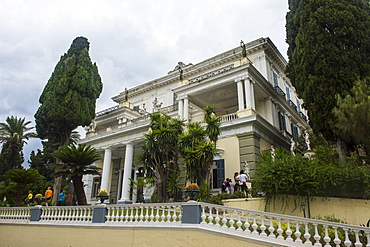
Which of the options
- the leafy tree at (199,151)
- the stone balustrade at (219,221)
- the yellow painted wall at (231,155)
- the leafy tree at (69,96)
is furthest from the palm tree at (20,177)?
the yellow painted wall at (231,155)

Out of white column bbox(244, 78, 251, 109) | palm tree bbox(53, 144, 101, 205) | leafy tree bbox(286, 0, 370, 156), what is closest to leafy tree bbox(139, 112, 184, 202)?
palm tree bbox(53, 144, 101, 205)

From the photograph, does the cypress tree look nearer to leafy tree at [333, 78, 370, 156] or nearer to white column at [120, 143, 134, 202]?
white column at [120, 143, 134, 202]

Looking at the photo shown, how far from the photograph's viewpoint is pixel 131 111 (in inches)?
1097

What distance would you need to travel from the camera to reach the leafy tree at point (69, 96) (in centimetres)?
2267

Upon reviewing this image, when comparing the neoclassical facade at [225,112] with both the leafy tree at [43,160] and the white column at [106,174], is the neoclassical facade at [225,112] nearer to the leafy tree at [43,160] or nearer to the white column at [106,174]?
the white column at [106,174]

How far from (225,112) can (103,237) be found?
14.8 metres

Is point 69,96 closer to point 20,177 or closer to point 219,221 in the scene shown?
point 20,177

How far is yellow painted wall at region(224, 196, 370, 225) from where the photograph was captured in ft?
31.8

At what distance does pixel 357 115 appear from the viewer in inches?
443

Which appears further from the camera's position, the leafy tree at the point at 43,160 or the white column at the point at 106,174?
the leafy tree at the point at 43,160

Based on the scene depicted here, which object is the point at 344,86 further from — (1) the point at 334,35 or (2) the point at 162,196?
(2) the point at 162,196

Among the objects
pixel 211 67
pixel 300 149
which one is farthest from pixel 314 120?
pixel 211 67

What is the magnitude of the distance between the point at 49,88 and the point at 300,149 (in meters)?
21.0

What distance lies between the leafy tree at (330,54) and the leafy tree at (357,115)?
41.9 inches
